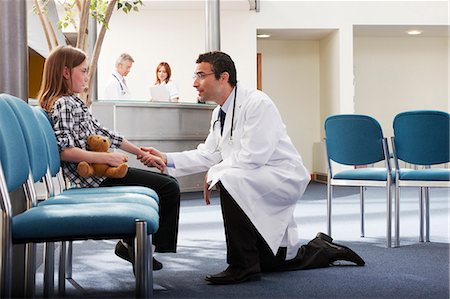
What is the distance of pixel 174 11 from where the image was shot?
10.4 m

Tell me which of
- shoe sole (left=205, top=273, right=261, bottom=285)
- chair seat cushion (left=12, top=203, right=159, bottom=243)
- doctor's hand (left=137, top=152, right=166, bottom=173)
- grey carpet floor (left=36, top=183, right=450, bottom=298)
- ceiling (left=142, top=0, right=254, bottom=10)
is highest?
ceiling (left=142, top=0, right=254, bottom=10)

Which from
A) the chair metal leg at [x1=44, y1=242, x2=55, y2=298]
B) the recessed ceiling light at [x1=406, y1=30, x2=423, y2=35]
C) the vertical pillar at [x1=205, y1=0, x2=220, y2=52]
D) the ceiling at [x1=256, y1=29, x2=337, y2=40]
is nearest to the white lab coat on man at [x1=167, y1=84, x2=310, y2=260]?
the chair metal leg at [x1=44, y1=242, x2=55, y2=298]

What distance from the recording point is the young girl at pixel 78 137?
2893 mm

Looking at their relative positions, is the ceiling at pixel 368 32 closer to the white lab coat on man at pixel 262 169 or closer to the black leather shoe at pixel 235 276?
the white lab coat on man at pixel 262 169

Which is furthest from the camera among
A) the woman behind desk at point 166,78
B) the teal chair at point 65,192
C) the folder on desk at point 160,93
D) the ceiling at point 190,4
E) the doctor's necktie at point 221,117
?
the ceiling at point 190,4

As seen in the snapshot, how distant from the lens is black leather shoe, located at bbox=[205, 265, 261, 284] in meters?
2.98

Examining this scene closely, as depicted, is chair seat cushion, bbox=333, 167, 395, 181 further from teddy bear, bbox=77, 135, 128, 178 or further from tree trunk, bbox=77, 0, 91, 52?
tree trunk, bbox=77, 0, 91, 52

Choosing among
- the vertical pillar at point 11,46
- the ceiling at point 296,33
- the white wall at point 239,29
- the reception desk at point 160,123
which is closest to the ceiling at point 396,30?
the white wall at point 239,29

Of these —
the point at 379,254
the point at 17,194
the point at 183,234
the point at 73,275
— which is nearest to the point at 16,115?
the point at 17,194

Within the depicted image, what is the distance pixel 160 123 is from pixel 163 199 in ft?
14.0

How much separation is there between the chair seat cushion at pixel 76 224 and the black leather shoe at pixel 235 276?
102 cm

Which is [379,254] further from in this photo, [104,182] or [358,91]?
[358,91]

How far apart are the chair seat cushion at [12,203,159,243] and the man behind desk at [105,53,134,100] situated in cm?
509

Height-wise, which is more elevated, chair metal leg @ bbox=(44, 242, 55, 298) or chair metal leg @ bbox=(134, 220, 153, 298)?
chair metal leg @ bbox=(134, 220, 153, 298)
